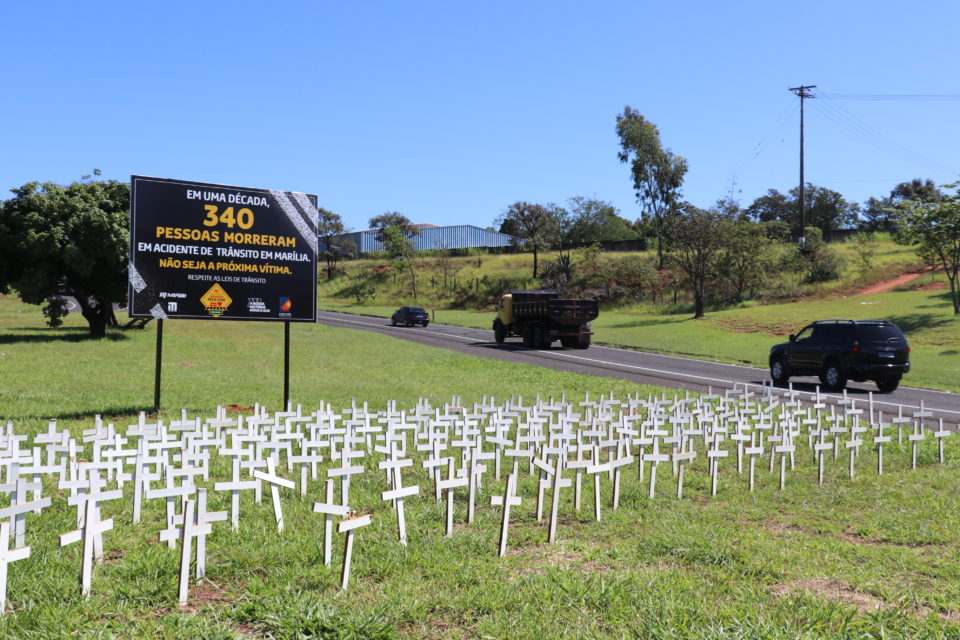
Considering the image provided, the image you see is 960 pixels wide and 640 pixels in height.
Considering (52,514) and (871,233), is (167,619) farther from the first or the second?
(871,233)

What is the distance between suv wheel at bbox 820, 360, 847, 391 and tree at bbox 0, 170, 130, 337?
23.3m

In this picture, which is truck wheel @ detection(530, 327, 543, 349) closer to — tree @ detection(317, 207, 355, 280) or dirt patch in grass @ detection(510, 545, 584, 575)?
dirt patch in grass @ detection(510, 545, 584, 575)

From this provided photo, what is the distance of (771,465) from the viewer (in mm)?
8727

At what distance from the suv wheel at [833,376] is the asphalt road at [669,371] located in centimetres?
30

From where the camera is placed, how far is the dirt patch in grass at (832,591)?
15.4ft

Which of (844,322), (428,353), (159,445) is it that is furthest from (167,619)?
(428,353)

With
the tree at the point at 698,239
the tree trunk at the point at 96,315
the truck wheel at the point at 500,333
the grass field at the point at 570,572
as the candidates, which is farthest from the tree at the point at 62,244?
the tree at the point at 698,239

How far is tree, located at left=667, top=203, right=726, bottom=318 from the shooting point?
50000mm

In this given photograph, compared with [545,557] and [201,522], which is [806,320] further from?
[201,522]

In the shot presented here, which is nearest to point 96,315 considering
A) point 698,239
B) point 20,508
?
point 20,508

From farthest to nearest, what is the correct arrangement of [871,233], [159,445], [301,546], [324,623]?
[871,233], [159,445], [301,546], [324,623]

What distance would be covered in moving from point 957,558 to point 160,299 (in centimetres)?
1149

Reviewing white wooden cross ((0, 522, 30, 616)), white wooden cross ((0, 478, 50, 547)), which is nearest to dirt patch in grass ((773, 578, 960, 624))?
white wooden cross ((0, 522, 30, 616))

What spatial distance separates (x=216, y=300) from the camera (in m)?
13.4
